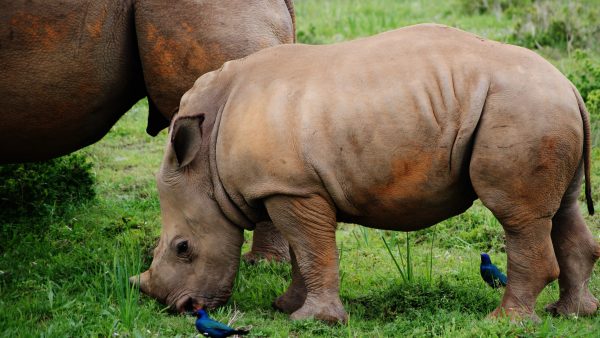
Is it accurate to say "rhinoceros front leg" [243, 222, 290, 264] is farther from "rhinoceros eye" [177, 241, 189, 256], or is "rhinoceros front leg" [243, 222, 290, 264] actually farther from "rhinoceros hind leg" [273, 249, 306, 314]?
"rhinoceros eye" [177, 241, 189, 256]

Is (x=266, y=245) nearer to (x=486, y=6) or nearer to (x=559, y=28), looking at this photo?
(x=559, y=28)

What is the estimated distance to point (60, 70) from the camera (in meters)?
6.28

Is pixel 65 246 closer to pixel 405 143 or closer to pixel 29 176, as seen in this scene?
pixel 29 176

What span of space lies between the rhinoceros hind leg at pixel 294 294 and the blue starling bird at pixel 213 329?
0.69 m

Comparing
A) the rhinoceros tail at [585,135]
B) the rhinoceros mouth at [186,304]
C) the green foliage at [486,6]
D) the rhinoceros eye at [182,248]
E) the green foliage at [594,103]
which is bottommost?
the green foliage at [486,6]

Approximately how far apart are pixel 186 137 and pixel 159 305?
3.25ft

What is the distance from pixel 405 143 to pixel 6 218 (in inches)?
145

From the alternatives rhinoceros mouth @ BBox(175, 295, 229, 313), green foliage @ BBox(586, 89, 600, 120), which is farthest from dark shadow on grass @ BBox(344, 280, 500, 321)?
green foliage @ BBox(586, 89, 600, 120)

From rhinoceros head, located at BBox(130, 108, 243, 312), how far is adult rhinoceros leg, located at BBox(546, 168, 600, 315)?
1745mm

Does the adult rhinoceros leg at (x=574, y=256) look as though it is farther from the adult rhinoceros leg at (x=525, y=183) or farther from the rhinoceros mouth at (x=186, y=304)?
the rhinoceros mouth at (x=186, y=304)

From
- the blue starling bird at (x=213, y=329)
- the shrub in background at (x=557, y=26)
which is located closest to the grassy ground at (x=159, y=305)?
the blue starling bird at (x=213, y=329)

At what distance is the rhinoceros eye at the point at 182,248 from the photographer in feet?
19.5

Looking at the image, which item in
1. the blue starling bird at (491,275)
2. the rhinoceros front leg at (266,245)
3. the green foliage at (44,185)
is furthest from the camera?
the green foliage at (44,185)

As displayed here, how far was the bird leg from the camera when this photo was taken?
576 centimetres
